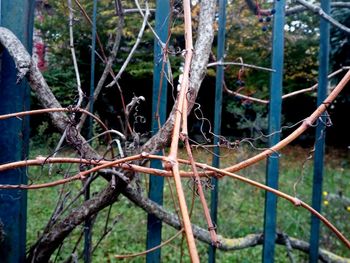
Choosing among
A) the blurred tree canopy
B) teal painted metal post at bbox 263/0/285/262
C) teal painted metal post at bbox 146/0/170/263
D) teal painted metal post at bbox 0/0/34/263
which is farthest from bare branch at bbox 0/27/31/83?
the blurred tree canopy

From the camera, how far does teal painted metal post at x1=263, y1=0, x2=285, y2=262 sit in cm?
92

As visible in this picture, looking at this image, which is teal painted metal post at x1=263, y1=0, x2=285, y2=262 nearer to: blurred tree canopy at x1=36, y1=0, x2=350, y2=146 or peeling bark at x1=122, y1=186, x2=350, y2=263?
peeling bark at x1=122, y1=186, x2=350, y2=263

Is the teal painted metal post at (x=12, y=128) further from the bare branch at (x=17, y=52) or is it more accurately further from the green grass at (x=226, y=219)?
the green grass at (x=226, y=219)

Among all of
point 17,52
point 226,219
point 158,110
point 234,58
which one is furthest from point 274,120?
point 234,58

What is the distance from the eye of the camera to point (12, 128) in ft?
3.27

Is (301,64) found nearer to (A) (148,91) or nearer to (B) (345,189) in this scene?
(A) (148,91)

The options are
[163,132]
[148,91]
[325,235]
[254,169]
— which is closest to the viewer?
[163,132]

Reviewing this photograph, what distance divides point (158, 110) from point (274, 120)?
10.2 inches

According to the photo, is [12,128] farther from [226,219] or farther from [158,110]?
[226,219]

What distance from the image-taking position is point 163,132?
0.84 metres

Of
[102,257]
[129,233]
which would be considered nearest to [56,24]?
[129,233]

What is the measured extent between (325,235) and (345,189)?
71.2 inches

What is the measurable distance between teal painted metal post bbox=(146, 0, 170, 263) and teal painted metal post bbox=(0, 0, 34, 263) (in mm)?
296

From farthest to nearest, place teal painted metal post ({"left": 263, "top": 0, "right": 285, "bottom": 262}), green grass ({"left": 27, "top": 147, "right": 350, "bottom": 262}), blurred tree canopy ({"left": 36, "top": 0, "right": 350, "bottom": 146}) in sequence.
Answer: blurred tree canopy ({"left": 36, "top": 0, "right": 350, "bottom": 146})
green grass ({"left": 27, "top": 147, "right": 350, "bottom": 262})
teal painted metal post ({"left": 263, "top": 0, "right": 285, "bottom": 262})
